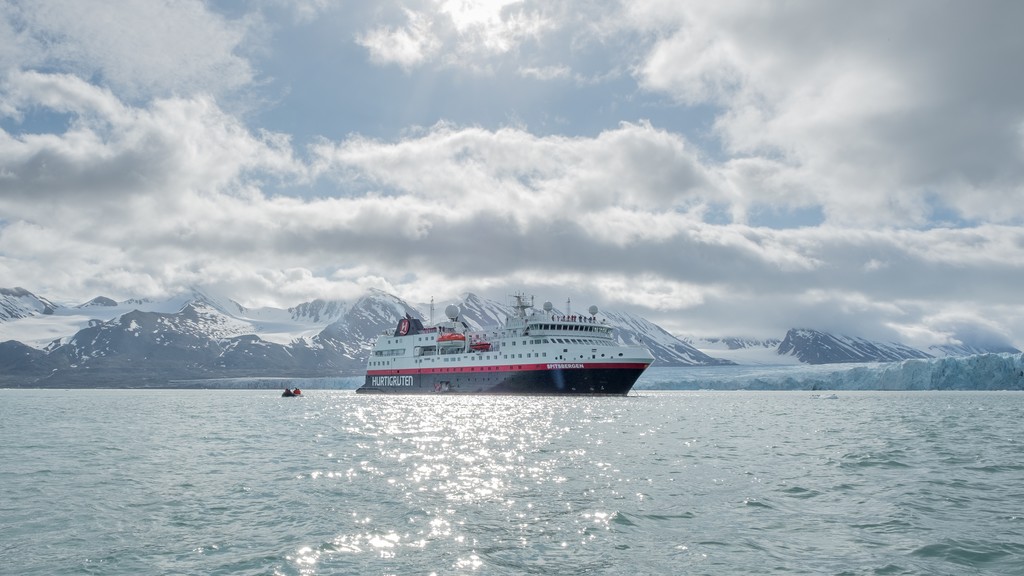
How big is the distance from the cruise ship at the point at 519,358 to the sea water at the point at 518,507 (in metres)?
56.0

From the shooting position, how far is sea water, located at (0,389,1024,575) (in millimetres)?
12195

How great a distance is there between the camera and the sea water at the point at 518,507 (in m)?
12.2

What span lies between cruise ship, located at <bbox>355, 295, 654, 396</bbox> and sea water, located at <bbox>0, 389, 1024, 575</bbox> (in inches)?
2204

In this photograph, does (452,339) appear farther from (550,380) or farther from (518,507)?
(518,507)

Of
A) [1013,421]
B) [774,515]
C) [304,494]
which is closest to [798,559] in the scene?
[774,515]

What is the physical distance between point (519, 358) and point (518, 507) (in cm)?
7614

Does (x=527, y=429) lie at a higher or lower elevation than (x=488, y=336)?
lower

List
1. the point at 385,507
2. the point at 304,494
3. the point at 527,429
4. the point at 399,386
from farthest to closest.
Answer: the point at 399,386
the point at 527,429
the point at 304,494
the point at 385,507

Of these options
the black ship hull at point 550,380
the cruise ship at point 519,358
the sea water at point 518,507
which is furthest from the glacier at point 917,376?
the sea water at point 518,507

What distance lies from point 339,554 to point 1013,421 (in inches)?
2055

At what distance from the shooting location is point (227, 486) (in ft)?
66.6

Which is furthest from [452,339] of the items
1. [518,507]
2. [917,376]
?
[917,376]

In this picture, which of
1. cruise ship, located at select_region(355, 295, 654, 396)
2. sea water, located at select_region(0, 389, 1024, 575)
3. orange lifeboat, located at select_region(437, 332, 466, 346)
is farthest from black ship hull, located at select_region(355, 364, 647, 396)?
sea water, located at select_region(0, 389, 1024, 575)

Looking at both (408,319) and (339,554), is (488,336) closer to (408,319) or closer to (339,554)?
(408,319)
